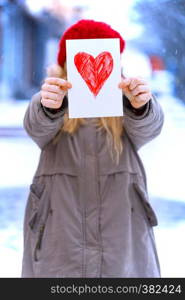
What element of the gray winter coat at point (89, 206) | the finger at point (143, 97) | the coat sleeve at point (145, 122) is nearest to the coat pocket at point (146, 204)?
the gray winter coat at point (89, 206)

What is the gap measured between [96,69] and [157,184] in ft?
3.60

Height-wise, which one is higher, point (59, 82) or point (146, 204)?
point (59, 82)

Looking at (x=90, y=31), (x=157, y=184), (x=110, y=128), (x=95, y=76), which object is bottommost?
(x=157, y=184)

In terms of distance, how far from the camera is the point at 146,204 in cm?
94

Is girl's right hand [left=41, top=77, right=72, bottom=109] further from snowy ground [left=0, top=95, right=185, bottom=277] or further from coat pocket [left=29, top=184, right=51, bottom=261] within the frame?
snowy ground [left=0, top=95, right=185, bottom=277]

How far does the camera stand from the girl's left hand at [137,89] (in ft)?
2.69

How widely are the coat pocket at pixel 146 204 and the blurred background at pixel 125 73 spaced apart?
0.52 meters

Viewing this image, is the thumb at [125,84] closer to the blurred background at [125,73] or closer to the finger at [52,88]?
the finger at [52,88]

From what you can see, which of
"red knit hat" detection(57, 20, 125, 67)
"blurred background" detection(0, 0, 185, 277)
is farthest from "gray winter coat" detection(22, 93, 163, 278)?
"blurred background" detection(0, 0, 185, 277)

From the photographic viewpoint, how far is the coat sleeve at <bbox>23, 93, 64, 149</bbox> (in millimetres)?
857

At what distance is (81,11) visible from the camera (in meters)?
1.93

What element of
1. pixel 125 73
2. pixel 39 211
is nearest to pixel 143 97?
pixel 39 211

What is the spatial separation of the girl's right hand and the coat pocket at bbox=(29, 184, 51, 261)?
0.22 metres

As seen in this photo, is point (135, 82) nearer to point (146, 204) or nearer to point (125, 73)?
point (146, 204)
